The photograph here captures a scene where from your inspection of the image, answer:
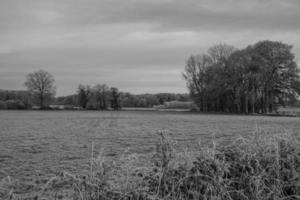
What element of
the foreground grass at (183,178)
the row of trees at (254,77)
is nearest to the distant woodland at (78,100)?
the row of trees at (254,77)

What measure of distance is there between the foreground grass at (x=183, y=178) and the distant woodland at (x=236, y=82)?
49.8 m

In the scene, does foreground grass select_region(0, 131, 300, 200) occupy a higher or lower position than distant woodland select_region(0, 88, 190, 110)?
lower

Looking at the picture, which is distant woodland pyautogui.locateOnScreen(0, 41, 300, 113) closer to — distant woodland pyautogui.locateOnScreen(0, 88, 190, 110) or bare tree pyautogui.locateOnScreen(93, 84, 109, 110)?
distant woodland pyautogui.locateOnScreen(0, 88, 190, 110)

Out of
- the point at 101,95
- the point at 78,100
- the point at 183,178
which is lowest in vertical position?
the point at 183,178

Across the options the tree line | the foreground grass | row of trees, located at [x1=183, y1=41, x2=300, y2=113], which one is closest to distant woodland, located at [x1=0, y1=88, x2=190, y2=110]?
the tree line

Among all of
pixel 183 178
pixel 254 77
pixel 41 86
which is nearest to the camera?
pixel 183 178

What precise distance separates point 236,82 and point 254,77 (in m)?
4.25

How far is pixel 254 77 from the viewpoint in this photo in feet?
167

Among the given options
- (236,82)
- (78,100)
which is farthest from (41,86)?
(236,82)

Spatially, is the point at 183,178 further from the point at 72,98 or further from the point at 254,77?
the point at 72,98

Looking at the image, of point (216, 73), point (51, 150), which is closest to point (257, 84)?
point (216, 73)

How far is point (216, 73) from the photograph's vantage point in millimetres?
58625

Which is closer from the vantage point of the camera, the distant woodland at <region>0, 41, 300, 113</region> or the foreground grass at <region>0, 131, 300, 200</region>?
the foreground grass at <region>0, 131, 300, 200</region>

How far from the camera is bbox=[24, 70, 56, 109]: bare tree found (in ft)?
272
